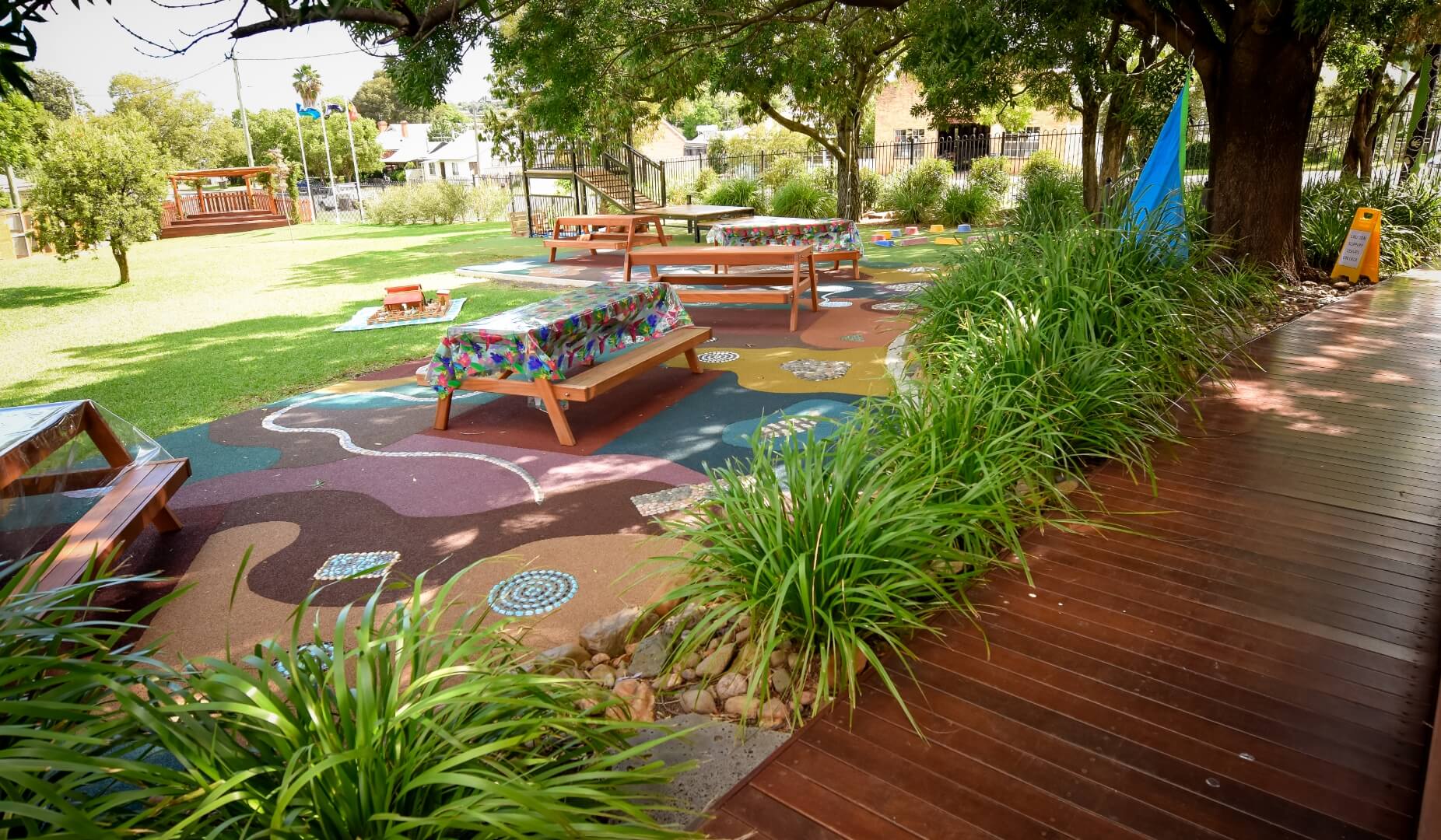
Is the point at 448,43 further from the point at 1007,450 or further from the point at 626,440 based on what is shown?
the point at 1007,450

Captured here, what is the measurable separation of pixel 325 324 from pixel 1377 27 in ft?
36.9

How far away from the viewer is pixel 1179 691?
250 centimetres

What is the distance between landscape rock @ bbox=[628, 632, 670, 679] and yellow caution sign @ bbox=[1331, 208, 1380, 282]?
9578 millimetres

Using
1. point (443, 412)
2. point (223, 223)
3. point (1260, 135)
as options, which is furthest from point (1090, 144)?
point (223, 223)

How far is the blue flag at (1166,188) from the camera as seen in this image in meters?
6.31

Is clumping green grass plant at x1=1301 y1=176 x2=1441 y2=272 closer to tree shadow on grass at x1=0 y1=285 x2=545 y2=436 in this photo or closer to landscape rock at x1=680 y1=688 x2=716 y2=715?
tree shadow on grass at x1=0 y1=285 x2=545 y2=436

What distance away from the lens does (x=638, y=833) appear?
74.4 inches

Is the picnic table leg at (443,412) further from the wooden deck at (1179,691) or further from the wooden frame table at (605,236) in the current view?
the wooden frame table at (605,236)

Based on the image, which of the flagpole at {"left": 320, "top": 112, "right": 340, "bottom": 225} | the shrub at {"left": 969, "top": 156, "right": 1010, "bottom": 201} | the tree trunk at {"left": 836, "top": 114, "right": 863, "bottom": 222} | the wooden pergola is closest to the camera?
the tree trunk at {"left": 836, "top": 114, "right": 863, "bottom": 222}

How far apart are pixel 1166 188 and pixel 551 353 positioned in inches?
198

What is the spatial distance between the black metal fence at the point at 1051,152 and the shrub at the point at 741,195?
1.19 metres

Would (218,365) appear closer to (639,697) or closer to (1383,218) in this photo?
(639,697)

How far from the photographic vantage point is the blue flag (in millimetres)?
6309

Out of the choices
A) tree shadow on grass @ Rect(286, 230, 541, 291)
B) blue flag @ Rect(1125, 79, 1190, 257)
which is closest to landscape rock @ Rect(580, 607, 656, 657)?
blue flag @ Rect(1125, 79, 1190, 257)
